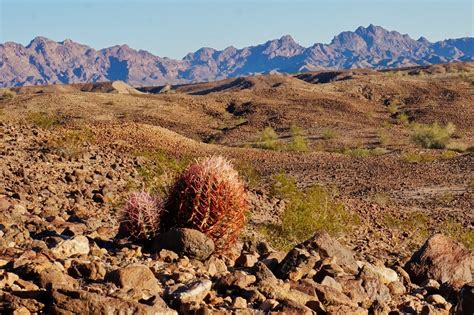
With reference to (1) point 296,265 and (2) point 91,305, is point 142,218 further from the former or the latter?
(2) point 91,305

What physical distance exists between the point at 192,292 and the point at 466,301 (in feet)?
7.85

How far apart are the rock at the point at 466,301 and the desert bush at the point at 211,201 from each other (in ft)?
7.98

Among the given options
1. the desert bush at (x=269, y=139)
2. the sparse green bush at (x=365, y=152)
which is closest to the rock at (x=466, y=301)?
the sparse green bush at (x=365, y=152)

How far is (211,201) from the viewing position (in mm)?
6660

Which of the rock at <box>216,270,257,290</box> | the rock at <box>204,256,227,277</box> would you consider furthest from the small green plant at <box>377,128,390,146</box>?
the rock at <box>216,270,257,290</box>

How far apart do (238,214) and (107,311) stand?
2.66 meters

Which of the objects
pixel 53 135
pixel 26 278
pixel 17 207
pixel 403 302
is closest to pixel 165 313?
pixel 26 278

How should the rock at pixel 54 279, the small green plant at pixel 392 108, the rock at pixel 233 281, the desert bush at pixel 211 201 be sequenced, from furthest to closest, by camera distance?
the small green plant at pixel 392 108 < the desert bush at pixel 211 201 < the rock at pixel 233 281 < the rock at pixel 54 279

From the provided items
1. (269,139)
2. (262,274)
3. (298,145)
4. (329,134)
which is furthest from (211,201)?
(329,134)

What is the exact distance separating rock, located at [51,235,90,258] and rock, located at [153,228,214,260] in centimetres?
87

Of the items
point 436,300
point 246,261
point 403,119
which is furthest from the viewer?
point 403,119

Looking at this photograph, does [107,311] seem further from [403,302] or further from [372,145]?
[372,145]

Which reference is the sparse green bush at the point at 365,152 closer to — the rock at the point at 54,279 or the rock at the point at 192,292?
the rock at the point at 192,292

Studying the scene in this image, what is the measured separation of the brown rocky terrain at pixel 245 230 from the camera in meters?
5.17
